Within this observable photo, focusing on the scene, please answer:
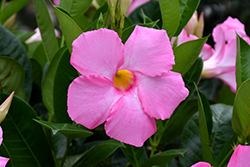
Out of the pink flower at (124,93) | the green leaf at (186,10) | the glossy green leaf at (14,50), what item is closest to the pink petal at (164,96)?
the pink flower at (124,93)

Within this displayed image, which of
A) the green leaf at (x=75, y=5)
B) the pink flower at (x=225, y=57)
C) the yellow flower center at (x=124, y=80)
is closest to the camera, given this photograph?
the yellow flower center at (x=124, y=80)

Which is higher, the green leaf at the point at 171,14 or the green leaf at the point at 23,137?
the green leaf at the point at 171,14

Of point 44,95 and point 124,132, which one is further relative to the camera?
point 44,95

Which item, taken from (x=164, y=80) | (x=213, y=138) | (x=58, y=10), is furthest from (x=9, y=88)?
(x=213, y=138)

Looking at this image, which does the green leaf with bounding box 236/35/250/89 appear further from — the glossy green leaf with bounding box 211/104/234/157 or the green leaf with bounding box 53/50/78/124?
the green leaf with bounding box 53/50/78/124

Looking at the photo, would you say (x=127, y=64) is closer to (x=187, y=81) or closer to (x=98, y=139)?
(x=187, y=81)

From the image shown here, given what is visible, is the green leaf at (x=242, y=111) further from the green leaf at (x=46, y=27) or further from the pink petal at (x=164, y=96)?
the green leaf at (x=46, y=27)

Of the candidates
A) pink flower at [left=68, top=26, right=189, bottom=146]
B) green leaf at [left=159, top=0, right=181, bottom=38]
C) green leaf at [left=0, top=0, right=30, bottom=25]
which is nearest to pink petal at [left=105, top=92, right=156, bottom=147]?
pink flower at [left=68, top=26, right=189, bottom=146]
